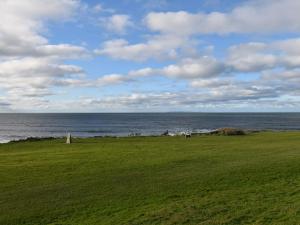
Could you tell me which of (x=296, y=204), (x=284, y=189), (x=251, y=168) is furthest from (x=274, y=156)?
(x=296, y=204)

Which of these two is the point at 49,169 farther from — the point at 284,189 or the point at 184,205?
the point at 284,189

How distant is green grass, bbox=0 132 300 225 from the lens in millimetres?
10820

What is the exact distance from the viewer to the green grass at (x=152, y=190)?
10820 millimetres

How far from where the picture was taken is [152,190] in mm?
14102

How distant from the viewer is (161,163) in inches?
810

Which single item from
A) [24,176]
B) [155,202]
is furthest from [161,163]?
[155,202]

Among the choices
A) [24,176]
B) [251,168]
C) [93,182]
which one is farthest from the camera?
[251,168]

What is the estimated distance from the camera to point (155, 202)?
1243 cm

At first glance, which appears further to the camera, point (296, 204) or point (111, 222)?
point (296, 204)

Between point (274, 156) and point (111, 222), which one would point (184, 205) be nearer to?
point (111, 222)

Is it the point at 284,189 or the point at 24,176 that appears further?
the point at 24,176

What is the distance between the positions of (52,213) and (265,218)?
5.72 metres

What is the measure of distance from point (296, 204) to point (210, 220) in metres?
2.98

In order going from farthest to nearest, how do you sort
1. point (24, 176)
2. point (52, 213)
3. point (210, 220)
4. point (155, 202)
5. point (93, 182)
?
1. point (24, 176)
2. point (93, 182)
3. point (155, 202)
4. point (52, 213)
5. point (210, 220)
